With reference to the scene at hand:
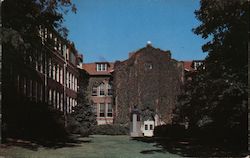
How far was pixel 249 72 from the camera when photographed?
20328 mm

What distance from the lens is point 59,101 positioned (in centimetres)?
5147

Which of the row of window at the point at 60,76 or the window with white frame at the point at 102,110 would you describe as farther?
the window with white frame at the point at 102,110

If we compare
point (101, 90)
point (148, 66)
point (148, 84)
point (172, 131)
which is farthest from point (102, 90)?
point (172, 131)

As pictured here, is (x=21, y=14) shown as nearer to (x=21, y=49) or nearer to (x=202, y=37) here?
(x=21, y=49)

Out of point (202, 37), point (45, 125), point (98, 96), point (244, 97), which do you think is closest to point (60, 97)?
point (98, 96)

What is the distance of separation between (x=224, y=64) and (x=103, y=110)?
41353mm

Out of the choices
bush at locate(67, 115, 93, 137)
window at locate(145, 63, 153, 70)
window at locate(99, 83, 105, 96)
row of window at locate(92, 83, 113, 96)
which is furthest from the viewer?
window at locate(99, 83, 105, 96)

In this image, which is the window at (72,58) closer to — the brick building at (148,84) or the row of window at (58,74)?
the row of window at (58,74)

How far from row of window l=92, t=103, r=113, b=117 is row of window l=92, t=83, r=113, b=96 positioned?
5.24 ft

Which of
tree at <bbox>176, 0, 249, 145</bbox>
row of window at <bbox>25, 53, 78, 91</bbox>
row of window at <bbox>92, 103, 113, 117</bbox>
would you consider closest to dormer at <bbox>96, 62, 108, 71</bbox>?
row of window at <bbox>92, 103, 113, 117</bbox>

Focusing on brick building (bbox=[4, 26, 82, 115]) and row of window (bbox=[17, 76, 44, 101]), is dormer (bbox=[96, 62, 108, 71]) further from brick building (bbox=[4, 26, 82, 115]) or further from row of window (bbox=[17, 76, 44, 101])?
row of window (bbox=[17, 76, 44, 101])

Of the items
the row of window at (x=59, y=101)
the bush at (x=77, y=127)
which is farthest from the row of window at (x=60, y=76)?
the bush at (x=77, y=127)

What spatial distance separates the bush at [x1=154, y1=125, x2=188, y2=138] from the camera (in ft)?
141

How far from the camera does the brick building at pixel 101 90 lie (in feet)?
204
